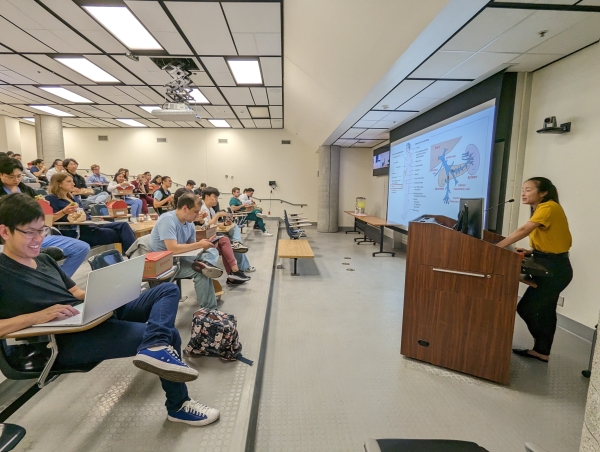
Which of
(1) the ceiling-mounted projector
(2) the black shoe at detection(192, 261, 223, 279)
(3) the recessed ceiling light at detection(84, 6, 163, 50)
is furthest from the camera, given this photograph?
(1) the ceiling-mounted projector

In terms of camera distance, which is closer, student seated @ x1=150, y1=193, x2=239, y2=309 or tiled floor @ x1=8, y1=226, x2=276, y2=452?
tiled floor @ x1=8, y1=226, x2=276, y2=452

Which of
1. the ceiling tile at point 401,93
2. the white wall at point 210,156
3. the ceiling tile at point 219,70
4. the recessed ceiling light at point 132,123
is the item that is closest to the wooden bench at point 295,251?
the ceiling tile at point 401,93

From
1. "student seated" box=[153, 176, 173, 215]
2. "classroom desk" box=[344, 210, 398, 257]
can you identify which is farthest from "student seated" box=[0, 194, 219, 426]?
"classroom desk" box=[344, 210, 398, 257]

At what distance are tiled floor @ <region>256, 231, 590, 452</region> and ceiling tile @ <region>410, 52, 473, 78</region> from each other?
113 inches

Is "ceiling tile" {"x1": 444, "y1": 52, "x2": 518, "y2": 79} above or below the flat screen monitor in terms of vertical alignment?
above

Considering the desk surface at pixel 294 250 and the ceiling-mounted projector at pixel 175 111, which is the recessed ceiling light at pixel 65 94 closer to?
the ceiling-mounted projector at pixel 175 111

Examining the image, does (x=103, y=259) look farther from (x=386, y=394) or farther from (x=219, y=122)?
(x=219, y=122)

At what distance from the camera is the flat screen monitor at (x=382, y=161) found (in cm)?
774

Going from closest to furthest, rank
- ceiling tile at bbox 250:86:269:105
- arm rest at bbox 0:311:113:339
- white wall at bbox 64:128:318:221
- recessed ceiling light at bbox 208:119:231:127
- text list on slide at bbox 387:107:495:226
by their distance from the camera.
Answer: arm rest at bbox 0:311:113:339 → text list on slide at bbox 387:107:495:226 → ceiling tile at bbox 250:86:269:105 → recessed ceiling light at bbox 208:119:231:127 → white wall at bbox 64:128:318:221

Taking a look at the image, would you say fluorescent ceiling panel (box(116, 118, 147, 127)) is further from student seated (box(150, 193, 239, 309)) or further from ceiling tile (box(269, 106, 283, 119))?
student seated (box(150, 193, 239, 309))

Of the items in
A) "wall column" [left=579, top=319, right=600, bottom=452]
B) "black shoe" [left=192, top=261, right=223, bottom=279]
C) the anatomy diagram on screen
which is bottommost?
"black shoe" [left=192, top=261, right=223, bottom=279]

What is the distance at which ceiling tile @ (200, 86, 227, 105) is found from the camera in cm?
628

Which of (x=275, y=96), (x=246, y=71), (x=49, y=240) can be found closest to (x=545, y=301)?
(x=49, y=240)

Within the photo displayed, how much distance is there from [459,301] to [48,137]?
11798mm
